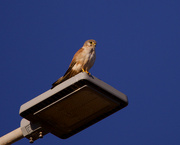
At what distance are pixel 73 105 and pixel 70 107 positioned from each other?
0.18ft

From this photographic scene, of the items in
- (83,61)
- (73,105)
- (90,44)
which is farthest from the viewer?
(90,44)

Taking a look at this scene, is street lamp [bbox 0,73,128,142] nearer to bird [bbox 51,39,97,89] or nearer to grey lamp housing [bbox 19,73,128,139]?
grey lamp housing [bbox 19,73,128,139]

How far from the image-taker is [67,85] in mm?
3662

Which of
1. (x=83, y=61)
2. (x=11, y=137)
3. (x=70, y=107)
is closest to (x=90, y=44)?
(x=83, y=61)

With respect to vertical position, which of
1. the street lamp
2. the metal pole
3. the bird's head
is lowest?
the metal pole

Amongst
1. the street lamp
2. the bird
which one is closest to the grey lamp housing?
the street lamp

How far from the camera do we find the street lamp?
12.2 feet

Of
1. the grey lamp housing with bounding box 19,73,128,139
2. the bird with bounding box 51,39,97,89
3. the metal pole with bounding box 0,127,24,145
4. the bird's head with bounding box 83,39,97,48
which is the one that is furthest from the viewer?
the bird's head with bounding box 83,39,97,48

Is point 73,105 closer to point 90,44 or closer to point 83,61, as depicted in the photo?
point 83,61

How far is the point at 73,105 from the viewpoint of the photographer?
3.93 m

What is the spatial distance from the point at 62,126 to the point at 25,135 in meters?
0.44

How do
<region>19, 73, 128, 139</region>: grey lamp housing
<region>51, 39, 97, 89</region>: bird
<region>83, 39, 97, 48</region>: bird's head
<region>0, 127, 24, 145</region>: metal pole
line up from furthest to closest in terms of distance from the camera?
1. <region>83, 39, 97, 48</region>: bird's head
2. <region>51, 39, 97, 89</region>: bird
3. <region>0, 127, 24, 145</region>: metal pole
4. <region>19, 73, 128, 139</region>: grey lamp housing

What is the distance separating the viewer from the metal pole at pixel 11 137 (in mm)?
3908

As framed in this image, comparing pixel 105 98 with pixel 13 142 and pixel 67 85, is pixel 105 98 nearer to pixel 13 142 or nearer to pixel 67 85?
pixel 67 85
